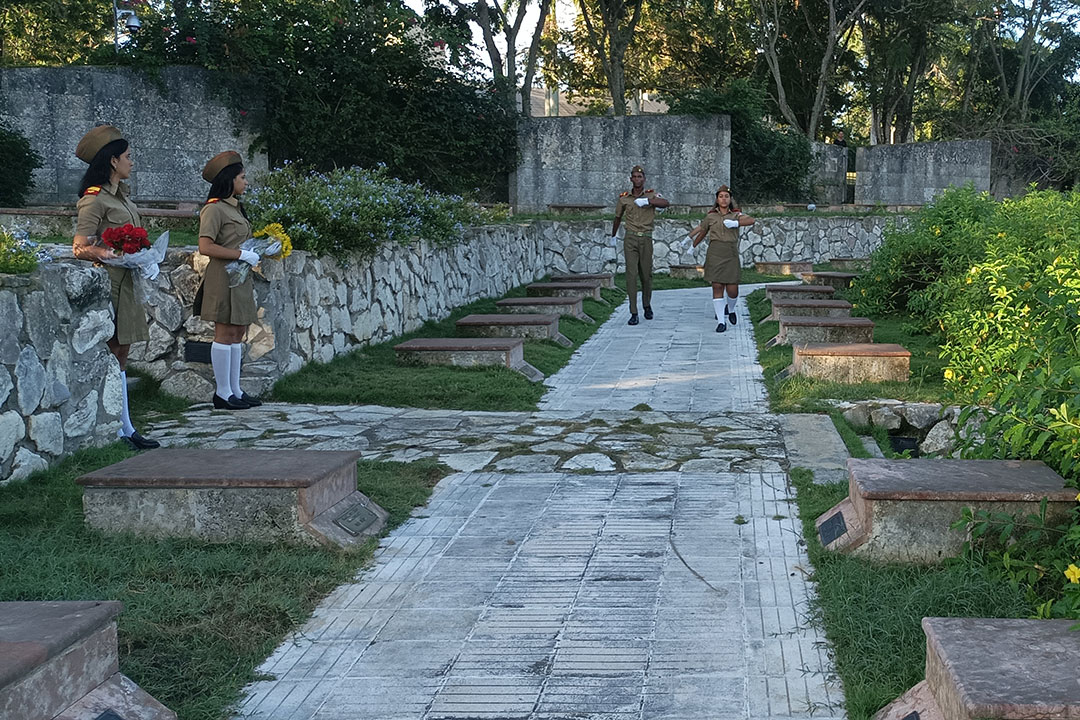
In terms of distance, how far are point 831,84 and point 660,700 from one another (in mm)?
30257

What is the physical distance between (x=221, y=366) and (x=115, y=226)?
151 cm

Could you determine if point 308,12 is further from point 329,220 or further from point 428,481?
point 428,481

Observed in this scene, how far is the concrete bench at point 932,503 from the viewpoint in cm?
419

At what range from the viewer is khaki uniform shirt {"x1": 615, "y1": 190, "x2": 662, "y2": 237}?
13.8 m

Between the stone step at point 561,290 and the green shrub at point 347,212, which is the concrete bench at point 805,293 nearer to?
the stone step at point 561,290

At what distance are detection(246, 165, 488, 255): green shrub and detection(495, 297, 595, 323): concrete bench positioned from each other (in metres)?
1.32

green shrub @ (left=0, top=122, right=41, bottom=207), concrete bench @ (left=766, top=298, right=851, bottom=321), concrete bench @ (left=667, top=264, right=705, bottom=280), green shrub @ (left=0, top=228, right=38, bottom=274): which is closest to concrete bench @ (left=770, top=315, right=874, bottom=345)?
concrete bench @ (left=766, top=298, right=851, bottom=321)

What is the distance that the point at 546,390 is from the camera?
912 centimetres

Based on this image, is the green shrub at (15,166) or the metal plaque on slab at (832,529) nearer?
the metal plaque on slab at (832,529)

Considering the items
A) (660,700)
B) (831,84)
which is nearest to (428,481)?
(660,700)

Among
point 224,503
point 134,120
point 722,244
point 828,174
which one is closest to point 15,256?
point 224,503

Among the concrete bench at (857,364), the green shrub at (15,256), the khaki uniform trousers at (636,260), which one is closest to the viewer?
the green shrub at (15,256)

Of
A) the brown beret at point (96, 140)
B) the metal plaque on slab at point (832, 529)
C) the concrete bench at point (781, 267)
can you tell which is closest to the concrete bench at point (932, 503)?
the metal plaque on slab at point (832, 529)

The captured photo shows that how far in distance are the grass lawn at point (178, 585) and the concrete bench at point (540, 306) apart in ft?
26.6
